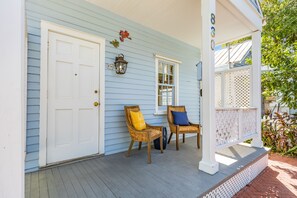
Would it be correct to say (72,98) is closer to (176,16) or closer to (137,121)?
(137,121)

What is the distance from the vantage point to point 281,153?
11.9ft

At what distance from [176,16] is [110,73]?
1809 millimetres

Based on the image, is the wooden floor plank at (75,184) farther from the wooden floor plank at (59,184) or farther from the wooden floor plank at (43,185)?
the wooden floor plank at (43,185)

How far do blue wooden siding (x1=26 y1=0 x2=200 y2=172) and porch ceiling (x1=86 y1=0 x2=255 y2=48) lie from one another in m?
0.17

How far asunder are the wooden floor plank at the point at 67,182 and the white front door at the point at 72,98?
0.25 metres

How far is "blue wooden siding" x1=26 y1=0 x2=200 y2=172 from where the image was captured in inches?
87.3

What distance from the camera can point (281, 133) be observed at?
374cm

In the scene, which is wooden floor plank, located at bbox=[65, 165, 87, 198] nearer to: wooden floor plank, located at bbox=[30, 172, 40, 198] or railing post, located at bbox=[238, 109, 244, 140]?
wooden floor plank, located at bbox=[30, 172, 40, 198]

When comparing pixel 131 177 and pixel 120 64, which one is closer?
pixel 131 177

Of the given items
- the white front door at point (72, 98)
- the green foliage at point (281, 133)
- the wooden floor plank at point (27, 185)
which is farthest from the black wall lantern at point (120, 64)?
the green foliage at point (281, 133)

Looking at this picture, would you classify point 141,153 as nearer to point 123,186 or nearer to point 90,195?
point 123,186

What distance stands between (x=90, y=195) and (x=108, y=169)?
614 millimetres

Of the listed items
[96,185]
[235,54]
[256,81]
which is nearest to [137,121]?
[96,185]

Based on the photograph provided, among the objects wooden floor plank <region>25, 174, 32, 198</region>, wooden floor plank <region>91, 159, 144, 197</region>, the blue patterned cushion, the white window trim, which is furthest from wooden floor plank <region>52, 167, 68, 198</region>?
the blue patterned cushion
